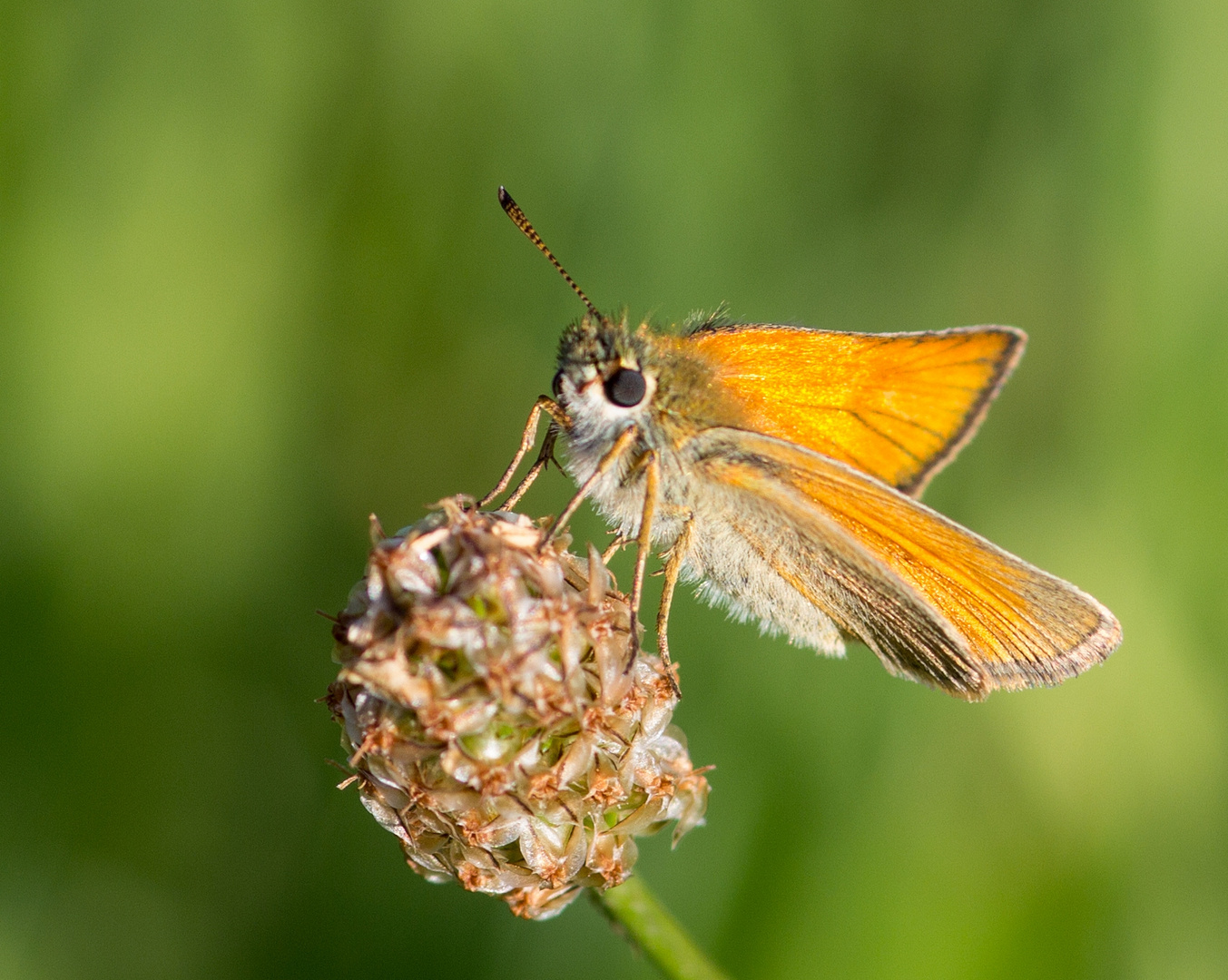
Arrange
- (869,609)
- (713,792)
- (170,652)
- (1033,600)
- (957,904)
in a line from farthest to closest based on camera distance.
A: (170,652) < (713,792) < (957,904) < (869,609) < (1033,600)

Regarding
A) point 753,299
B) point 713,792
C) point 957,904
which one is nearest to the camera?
point 957,904

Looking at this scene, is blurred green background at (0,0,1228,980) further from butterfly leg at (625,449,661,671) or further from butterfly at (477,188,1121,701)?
butterfly leg at (625,449,661,671)

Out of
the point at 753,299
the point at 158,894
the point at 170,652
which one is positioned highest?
the point at 753,299

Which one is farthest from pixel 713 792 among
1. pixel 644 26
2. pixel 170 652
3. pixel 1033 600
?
pixel 644 26

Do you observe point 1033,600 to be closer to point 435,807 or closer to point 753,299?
point 435,807

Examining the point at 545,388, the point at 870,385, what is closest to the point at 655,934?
the point at 870,385

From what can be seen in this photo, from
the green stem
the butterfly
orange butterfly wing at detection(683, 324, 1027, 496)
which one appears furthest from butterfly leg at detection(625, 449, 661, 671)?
the green stem

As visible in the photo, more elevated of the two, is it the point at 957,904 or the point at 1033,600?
the point at 1033,600
